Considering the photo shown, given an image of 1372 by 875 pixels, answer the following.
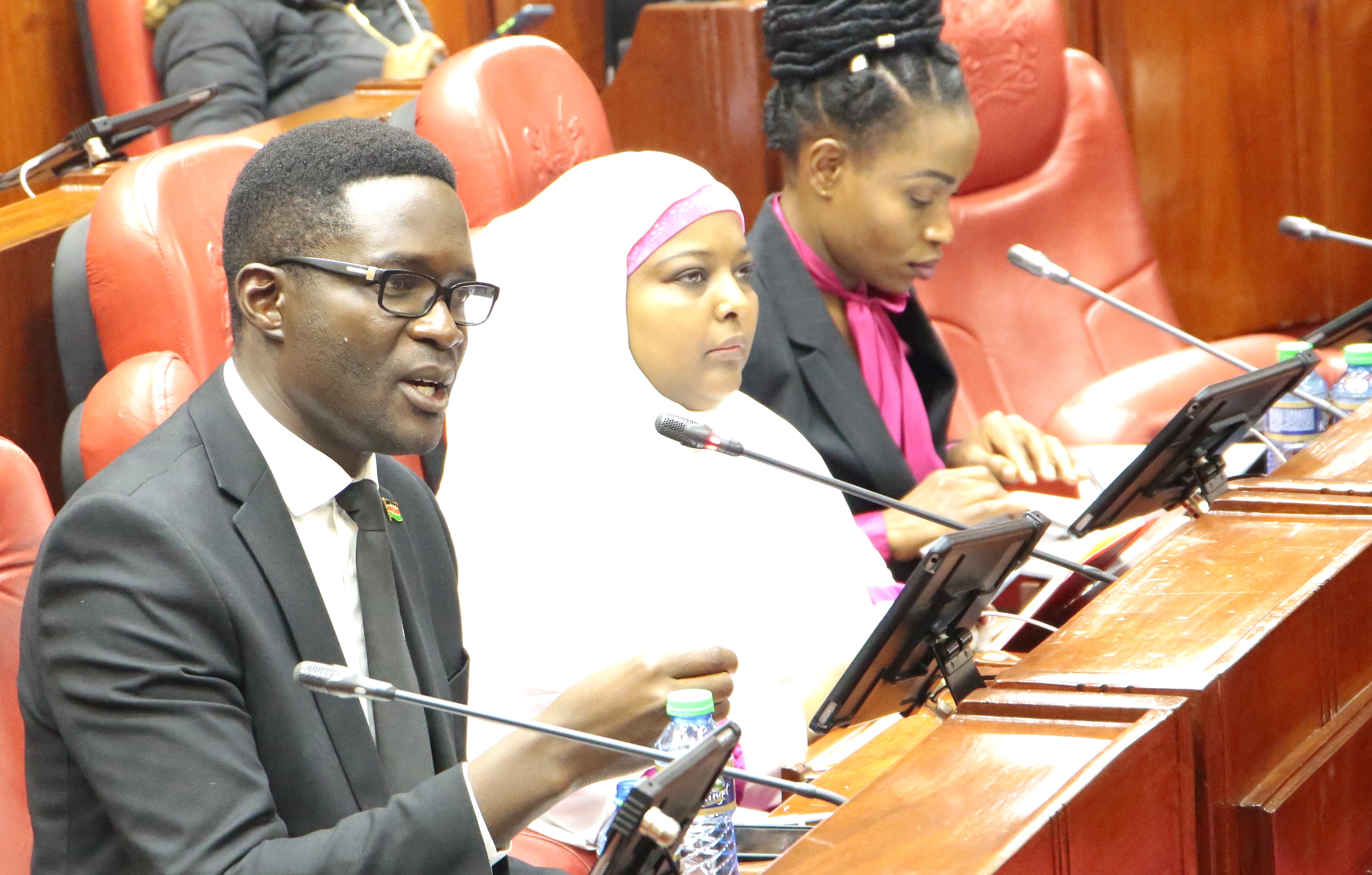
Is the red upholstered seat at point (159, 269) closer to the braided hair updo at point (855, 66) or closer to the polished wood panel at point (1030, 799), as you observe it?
the braided hair updo at point (855, 66)

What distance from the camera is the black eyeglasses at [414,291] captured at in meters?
1.21

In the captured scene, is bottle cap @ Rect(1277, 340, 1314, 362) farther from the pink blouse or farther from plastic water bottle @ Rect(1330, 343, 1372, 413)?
the pink blouse

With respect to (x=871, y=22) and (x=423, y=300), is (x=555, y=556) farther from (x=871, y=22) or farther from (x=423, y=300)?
(x=871, y=22)

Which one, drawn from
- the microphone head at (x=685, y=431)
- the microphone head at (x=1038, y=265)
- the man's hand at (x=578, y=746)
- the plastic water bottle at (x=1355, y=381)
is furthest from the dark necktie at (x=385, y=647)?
the plastic water bottle at (x=1355, y=381)

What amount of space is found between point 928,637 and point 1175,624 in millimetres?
228

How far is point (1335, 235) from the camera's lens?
219 centimetres

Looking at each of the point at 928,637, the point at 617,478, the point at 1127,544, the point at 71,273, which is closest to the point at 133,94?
the point at 71,273

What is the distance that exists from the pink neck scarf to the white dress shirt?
1151 mm

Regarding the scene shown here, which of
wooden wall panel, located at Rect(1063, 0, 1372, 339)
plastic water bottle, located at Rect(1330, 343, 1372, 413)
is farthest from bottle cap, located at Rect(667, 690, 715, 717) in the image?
wooden wall panel, located at Rect(1063, 0, 1372, 339)

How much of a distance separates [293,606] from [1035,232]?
2396mm

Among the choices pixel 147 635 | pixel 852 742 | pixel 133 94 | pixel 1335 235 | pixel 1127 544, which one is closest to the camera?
pixel 147 635

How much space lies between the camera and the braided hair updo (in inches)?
91.7

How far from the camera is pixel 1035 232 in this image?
10.8 ft

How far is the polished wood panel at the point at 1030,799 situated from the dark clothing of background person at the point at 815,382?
0.99m
